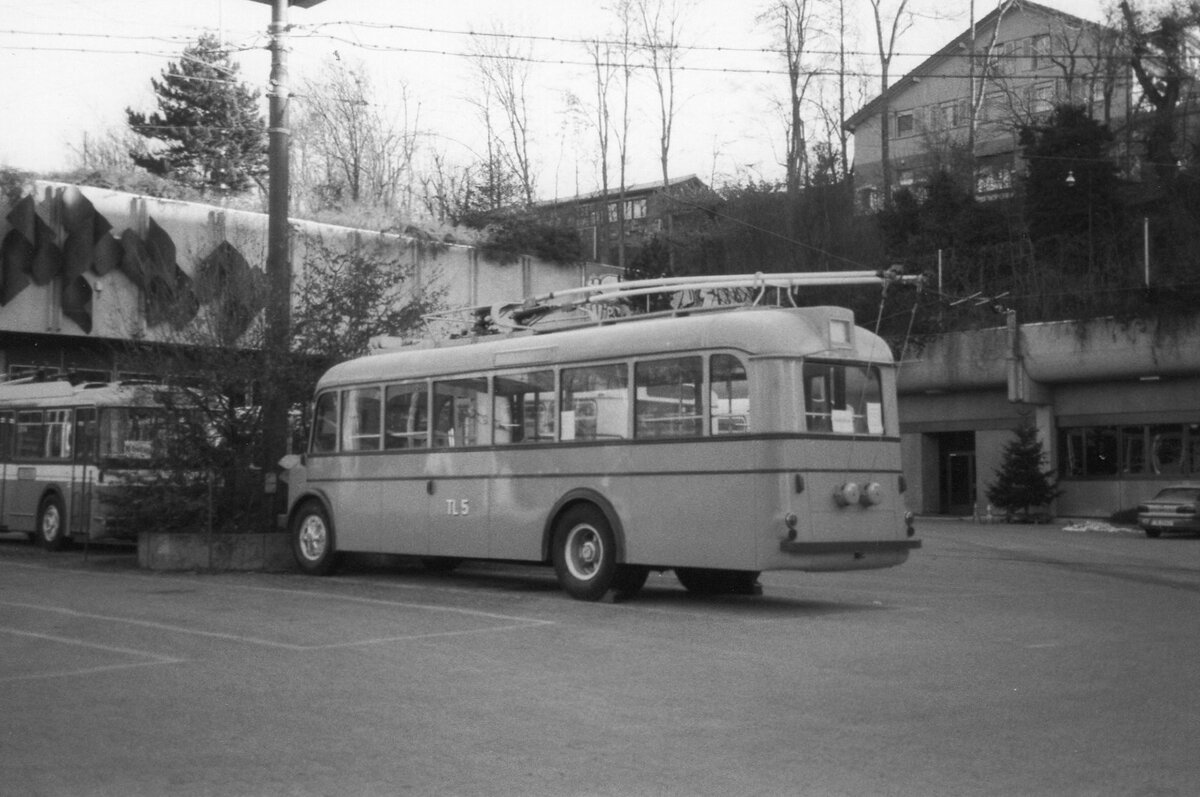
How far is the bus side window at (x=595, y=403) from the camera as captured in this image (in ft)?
49.5

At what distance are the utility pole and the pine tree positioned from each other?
94.8 ft

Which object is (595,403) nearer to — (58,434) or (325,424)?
(325,424)

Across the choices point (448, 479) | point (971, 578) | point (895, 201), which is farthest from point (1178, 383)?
point (448, 479)

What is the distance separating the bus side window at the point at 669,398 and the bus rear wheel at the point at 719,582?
2.18 metres

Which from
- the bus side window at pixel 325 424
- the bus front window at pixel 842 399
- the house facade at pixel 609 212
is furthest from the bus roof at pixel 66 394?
the house facade at pixel 609 212

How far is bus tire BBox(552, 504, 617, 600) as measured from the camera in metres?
15.0

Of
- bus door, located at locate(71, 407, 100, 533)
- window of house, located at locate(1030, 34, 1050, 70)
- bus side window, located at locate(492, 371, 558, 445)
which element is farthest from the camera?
window of house, located at locate(1030, 34, 1050, 70)

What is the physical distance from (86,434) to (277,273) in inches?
216

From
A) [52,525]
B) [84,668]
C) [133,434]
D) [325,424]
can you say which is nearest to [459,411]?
[325,424]

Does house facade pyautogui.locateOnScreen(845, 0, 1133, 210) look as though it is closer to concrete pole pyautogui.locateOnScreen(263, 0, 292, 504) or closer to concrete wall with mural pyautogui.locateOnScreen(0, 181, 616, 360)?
concrete wall with mural pyautogui.locateOnScreen(0, 181, 616, 360)

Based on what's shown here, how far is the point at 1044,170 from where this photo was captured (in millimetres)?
46750

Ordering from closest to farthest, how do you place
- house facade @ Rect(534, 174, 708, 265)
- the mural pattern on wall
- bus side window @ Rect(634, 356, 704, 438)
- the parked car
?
1. bus side window @ Rect(634, 356, 704, 438)
2. the mural pattern on wall
3. the parked car
4. house facade @ Rect(534, 174, 708, 265)

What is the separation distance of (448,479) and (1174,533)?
85.1 feet

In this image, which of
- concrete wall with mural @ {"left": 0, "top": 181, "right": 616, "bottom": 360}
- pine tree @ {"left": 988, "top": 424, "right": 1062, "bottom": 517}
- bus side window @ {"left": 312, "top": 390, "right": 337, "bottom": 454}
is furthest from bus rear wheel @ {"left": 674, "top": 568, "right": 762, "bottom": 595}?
pine tree @ {"left": 988, "top": 424, "right": 1062, "bottom": 517}
